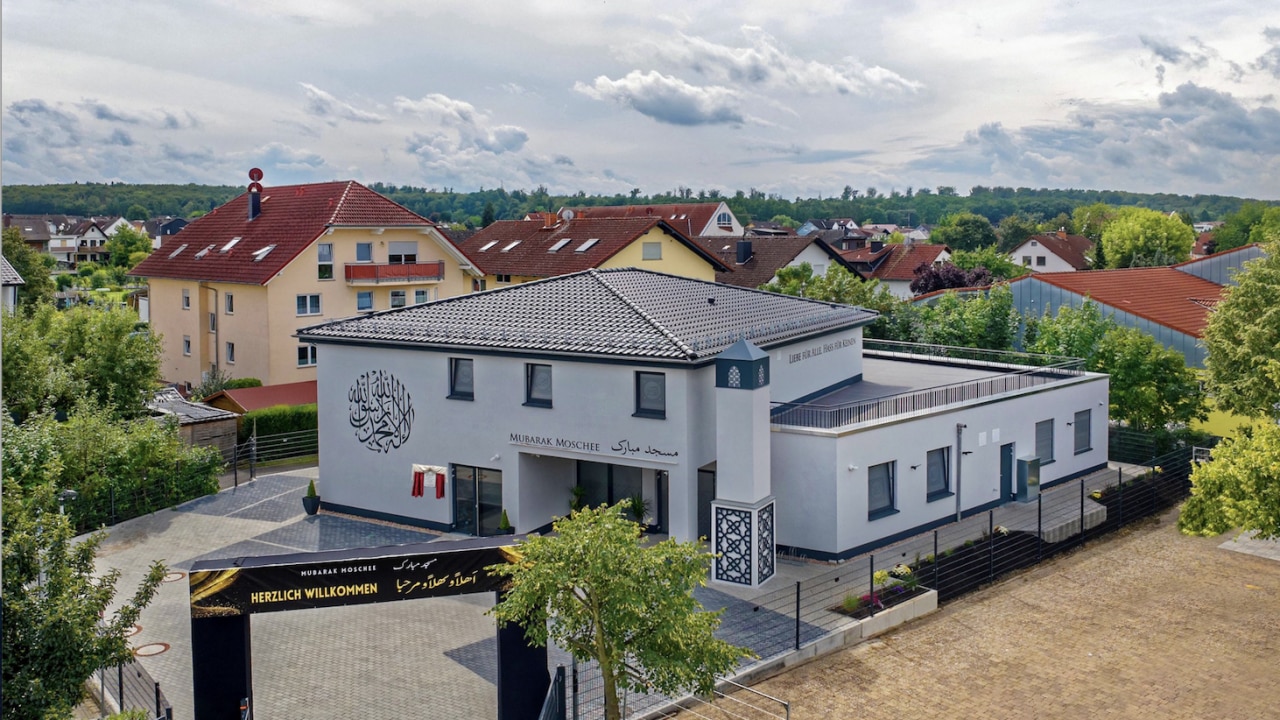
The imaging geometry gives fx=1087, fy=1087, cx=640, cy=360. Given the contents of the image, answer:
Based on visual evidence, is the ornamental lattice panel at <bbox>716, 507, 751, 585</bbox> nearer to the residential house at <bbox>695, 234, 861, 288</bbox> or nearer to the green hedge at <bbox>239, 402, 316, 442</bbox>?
the green hedge at <bbox>239, 402, 316, 442</bbox>

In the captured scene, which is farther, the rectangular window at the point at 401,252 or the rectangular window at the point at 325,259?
the rectangular window at the point at 401,252

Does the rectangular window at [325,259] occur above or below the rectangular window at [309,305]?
above

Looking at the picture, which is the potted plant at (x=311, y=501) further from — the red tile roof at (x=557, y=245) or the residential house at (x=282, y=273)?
the red tile roof at (x=557, y=245)

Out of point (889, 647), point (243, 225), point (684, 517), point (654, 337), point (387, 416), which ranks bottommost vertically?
point (889, 647)

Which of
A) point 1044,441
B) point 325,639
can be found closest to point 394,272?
point 1044,441

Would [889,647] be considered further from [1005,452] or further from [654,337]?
[1005,452]

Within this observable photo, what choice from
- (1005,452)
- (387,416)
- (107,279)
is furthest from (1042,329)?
(107,279)

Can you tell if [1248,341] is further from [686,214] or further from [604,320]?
[686,214]

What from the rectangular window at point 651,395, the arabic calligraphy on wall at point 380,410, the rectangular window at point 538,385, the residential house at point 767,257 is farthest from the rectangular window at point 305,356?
the rectangular window at point 651,395
